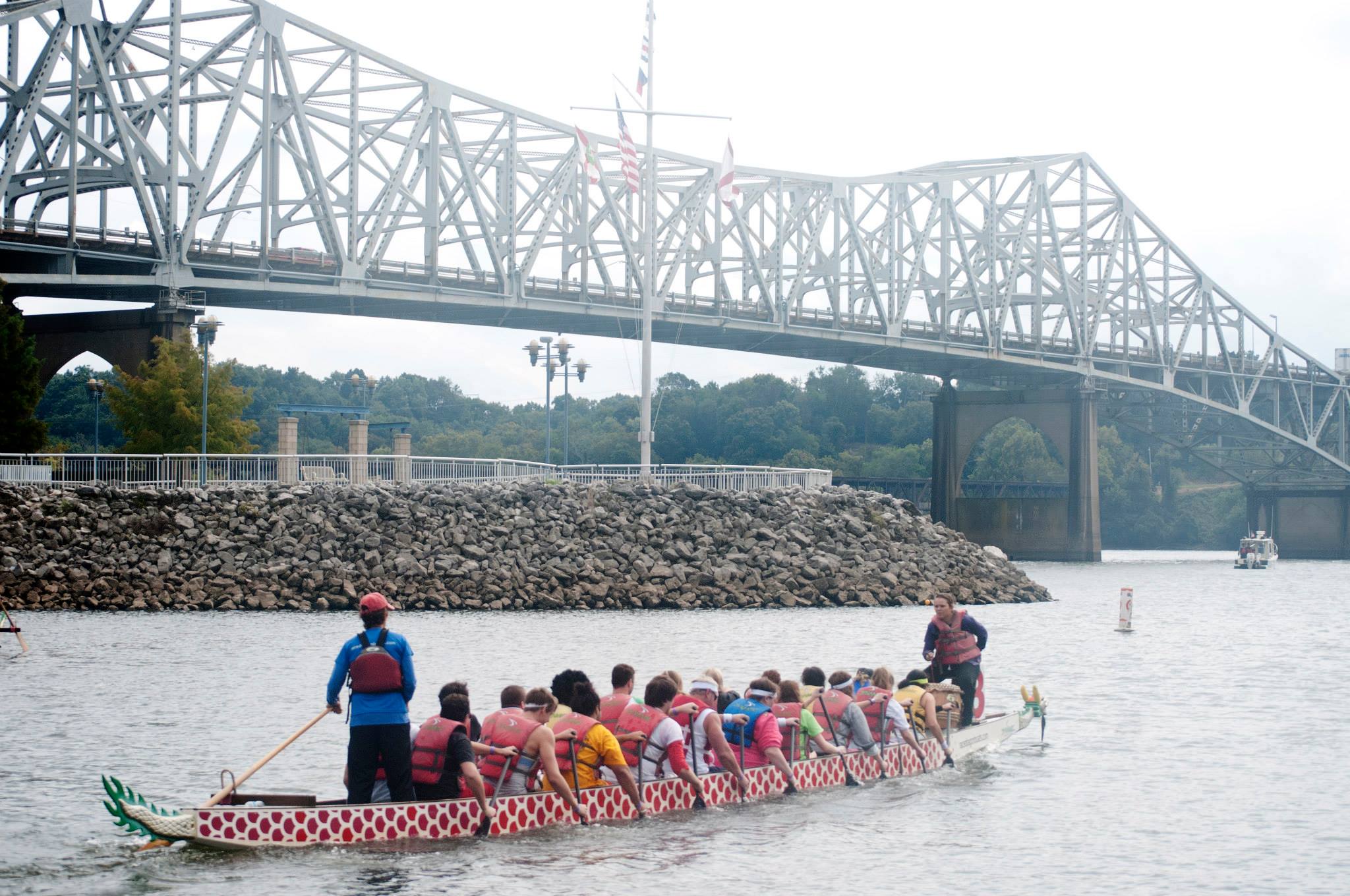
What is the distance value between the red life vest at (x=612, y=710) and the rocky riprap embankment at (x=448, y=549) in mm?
29324

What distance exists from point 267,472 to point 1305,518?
106626 millimetres

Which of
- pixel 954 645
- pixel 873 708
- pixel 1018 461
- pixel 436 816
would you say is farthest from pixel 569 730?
pixel 1018 461

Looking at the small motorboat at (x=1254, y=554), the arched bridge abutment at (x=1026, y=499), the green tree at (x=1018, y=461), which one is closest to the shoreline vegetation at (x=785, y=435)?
the green tree at (x=1018, y=461)

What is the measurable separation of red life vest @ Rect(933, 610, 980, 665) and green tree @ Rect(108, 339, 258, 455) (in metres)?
40.8

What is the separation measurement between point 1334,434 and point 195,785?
453 feet

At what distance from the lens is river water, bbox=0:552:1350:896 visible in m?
16.1

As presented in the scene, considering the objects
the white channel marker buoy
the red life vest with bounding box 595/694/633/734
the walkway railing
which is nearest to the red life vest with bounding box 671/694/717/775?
the red life vest with bounding box 595/694/633/734

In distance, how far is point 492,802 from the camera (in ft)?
55.1

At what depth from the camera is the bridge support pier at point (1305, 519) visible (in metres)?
135

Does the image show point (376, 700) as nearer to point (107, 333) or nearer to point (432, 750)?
point (432, 750)

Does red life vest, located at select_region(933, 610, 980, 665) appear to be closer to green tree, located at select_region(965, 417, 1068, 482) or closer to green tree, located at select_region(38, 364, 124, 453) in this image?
green tree, located at select_region(38, 364, 124, 453)

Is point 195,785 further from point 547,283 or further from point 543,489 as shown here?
point 547,283

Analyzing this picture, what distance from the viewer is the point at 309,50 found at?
7844 cm

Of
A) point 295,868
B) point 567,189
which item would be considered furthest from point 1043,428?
point 295,868
